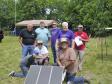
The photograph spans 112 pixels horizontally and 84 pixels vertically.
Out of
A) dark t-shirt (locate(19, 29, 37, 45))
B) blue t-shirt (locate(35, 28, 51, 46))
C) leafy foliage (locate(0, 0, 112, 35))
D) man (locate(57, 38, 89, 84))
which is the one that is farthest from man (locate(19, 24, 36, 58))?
leafy foliage (locate(0, 0, 112, 35))

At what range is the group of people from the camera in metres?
8.99

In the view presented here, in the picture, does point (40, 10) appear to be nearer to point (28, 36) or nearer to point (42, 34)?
point (42, 34)

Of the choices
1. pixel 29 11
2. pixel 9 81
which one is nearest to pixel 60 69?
pixel 9 81

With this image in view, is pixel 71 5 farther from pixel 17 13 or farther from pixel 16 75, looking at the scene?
pixel 16 75

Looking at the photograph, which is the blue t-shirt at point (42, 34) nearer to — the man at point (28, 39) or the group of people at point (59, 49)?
the group of people at point (59, 49)

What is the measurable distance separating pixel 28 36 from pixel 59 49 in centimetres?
366

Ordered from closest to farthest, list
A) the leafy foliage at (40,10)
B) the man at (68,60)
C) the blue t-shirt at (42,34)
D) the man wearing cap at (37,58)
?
the man at (68,60)
the man wearing cap at (37,58)
the blue t-shirt at (42,34)
the leafy foliage at (40,10)

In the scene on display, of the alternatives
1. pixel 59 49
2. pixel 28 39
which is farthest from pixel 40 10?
pixel 59 49

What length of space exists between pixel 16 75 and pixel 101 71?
341 cm

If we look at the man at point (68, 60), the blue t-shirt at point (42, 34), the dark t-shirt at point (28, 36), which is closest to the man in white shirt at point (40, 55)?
the dark t-shirt at point (28, 36)

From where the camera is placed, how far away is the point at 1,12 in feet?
250

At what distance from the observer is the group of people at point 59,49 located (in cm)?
899

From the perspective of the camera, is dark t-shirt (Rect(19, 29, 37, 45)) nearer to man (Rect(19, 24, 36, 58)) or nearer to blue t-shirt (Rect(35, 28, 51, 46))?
man (Rect(19, 24, 36, 58))

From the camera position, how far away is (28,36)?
12617 millimetres
